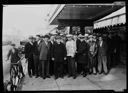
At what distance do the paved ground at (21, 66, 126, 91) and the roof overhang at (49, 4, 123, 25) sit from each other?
92 centimetres

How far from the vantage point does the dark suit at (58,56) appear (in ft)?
11.6

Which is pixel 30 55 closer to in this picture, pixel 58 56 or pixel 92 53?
pixel 58 56

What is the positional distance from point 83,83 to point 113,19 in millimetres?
1151

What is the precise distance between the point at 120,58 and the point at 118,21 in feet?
1.98

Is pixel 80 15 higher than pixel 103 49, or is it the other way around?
pixel 80 15

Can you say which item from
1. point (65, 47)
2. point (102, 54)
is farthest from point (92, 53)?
point (65, 47)

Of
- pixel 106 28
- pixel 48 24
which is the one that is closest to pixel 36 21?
pixel 48 24

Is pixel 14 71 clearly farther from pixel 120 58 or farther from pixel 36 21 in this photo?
pixel 120 58

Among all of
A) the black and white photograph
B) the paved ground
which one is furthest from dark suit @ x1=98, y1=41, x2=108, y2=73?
the paved ground

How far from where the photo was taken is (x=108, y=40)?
11.7 feet

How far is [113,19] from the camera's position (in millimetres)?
3447

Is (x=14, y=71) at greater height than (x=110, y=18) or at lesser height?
lesser

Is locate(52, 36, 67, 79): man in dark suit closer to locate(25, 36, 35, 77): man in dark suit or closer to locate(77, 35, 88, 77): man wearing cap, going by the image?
locate(77, 35, 88, 77): man wearing cap

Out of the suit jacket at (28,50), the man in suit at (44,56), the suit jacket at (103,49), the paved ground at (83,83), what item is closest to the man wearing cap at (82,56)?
the paved ground at (83,83)
